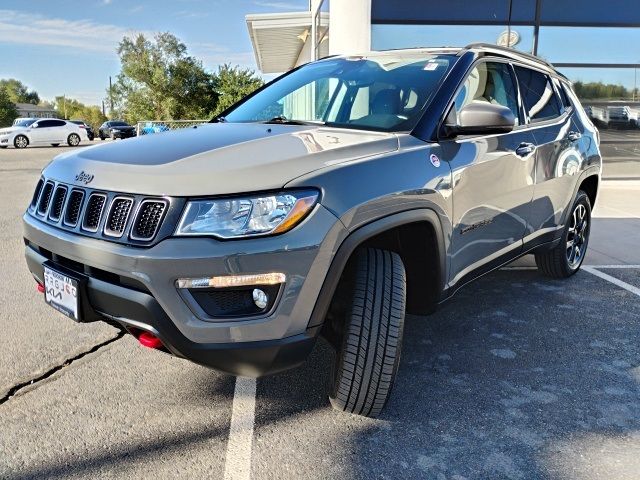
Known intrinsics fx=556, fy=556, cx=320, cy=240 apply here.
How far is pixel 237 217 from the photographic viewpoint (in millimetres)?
2014

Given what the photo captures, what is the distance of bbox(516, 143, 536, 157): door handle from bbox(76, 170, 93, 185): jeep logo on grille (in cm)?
241

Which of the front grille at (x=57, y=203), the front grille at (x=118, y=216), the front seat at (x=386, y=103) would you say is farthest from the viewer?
the front seat at (x=386, y=103)

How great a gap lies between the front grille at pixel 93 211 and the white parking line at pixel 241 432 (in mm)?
1069

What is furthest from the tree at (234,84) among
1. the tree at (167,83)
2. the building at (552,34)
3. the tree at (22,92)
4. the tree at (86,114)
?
the tree at (22,92)

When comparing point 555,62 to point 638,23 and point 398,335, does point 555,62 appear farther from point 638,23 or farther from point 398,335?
point 398,335

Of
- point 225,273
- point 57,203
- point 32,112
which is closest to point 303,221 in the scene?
point 225,273

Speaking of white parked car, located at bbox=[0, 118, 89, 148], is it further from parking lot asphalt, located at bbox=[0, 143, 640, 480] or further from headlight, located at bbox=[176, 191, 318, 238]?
headlight, located at bbox=[176, 191, 318, 238]

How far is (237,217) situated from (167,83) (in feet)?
138

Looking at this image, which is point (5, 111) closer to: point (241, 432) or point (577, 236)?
point (577, 236)

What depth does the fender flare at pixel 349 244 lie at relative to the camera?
2131 millimetres

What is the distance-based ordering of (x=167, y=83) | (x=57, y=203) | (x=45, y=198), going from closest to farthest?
(x=57, y=203) < (x=45, y=198) < (x=167, y=83)

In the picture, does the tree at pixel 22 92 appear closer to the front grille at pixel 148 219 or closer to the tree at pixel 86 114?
the tree at pixel 86 114

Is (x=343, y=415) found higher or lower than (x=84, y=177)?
lower

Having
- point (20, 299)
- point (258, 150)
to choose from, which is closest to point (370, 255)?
point (258, 150)
